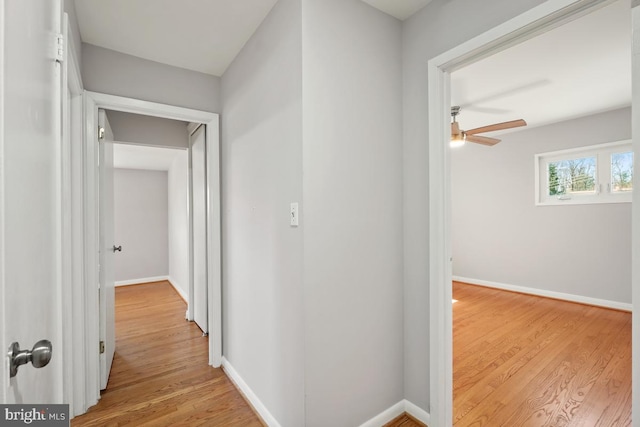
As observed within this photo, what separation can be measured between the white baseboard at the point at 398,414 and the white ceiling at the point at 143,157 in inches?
142

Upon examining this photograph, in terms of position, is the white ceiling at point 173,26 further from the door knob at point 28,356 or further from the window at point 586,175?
the window at point 586,175

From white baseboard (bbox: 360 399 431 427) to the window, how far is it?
150 inches

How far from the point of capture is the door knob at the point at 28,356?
0.62 meters

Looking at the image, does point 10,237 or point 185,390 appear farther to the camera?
point 185,390

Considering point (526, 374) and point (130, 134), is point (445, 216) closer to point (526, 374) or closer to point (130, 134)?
point (526, 374)

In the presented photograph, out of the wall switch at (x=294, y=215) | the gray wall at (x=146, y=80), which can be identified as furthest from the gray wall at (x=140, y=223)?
the wall switch at (x=294, y=215)

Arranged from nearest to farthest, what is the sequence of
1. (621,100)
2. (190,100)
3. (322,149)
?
(322,149) < (190,100) < (621,100)

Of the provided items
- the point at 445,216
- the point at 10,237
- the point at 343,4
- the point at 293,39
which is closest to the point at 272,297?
the point at 445,216

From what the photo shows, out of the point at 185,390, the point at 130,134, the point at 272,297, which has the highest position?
the point at 130,134

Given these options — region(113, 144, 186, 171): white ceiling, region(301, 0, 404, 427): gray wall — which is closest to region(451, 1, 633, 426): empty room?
region(301, 0, 404, 427): gray wall

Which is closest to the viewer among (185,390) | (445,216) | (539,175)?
(445,216)

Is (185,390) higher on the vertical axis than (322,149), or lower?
lower

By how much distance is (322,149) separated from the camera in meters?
1.48

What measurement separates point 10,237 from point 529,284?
5397 mm
